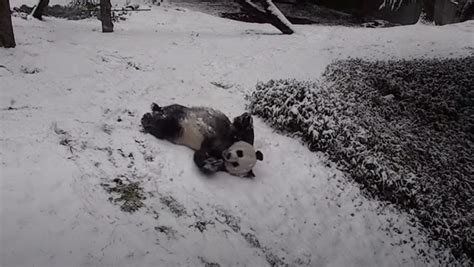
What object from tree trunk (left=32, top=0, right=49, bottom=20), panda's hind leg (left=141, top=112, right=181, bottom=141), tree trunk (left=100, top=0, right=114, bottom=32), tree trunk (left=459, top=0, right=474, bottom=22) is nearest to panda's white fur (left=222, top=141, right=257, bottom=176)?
panda's hind leg (left=141, top=112, right=181, bottom=141)

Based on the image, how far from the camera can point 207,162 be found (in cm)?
474

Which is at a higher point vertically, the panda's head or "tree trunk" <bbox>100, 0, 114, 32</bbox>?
"tree trunk" <bbox>100, 0, 114, 32</bbox>

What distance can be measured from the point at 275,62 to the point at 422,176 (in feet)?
13.4

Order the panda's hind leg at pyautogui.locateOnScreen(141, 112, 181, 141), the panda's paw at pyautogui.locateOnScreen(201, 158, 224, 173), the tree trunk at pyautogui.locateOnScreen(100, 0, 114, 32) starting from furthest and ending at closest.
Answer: the tree trunk at pyautogui.locateOnScreen(100, 0, 114, 32), the panda's hind leg at pyautogui.locateOnScreen(141, 112, 181, 141), the panda's paw at pyautogui.locateOnScreen(201, 158, 224, 173)

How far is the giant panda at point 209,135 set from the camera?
16.0ft

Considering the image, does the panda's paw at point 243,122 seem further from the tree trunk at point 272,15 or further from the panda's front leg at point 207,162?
the tree trunk at point 272,15

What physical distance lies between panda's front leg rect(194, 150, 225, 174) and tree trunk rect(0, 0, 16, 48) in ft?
14.3

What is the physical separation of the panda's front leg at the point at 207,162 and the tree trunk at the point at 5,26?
14.3ft

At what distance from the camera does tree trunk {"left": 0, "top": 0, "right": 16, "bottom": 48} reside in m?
6.75

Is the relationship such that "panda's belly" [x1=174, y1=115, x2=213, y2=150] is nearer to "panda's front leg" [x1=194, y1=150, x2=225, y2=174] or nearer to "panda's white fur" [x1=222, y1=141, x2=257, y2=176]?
"panda's front leg" [x1=194, y1=150, x2=225, y2=174]

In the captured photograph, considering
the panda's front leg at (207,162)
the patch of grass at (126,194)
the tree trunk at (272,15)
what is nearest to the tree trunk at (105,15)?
the tree trunk at (272,15)

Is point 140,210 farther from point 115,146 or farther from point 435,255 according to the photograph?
point 435,255

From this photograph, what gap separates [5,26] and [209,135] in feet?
14.2

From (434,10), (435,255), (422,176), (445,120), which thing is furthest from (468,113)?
(434,10)
